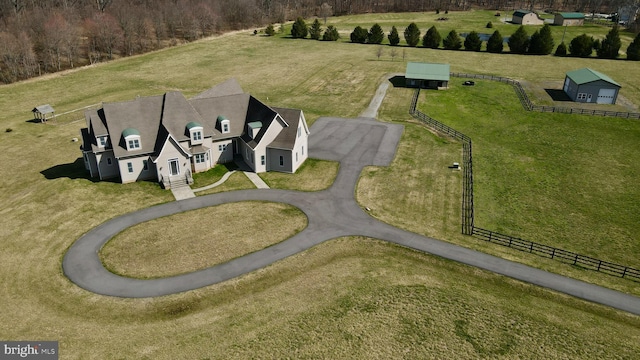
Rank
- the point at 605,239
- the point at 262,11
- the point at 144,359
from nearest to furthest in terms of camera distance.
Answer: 1. the point at 144,359
2. the point at 605,239
3. the point at 262,11

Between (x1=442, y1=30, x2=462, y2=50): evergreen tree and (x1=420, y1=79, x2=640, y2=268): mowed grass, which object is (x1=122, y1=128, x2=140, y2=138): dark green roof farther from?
(x1=442, y1=30, x2=462, y2=50): evergreen tree

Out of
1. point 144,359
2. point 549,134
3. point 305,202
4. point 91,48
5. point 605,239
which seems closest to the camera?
point 144,359

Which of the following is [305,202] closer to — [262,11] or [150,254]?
[150,254]

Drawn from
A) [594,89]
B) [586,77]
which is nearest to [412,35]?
[586,77]

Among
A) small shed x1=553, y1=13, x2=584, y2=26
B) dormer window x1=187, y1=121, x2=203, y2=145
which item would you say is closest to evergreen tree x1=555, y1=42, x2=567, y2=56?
small shed x1=553, y1=13, x2=584, y2=26

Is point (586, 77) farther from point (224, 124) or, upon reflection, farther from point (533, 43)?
point (224, 124)

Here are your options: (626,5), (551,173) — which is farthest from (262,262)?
(626,5)
